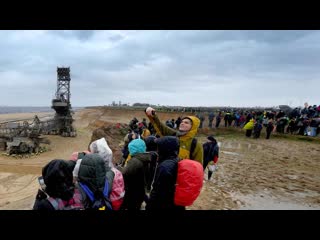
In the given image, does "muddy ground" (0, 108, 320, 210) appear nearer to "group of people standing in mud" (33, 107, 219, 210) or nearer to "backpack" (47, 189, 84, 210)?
"group of people standing in mud" (33, 107, 219, 210)

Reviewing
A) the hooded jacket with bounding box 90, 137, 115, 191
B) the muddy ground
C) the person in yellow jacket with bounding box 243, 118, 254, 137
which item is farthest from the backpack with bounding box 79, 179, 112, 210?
the person in yellow jacket with bounding box 243, 118, 254, 137

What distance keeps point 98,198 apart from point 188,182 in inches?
37.9

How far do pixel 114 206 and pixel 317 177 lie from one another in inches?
300

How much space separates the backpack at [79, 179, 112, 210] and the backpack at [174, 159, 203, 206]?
29.3 inches

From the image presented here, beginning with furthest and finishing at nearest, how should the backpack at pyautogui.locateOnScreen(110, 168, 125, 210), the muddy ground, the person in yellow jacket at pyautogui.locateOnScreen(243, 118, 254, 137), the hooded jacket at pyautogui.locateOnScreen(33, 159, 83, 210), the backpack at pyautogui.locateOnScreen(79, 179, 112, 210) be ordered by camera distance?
the person in yellow jacket at pyautogui.locateOnScreen(243, 118, 254, 137) < the muddy ground < the backpack at pyautogui.locateOnScreen(110, 168, 125, 210) < the backpack at pyautogui.locateOnScreen(79, 179, 112, 210) < the hooded jacket at pyautogui.locateOnScreen(33, 159, 83, 210)

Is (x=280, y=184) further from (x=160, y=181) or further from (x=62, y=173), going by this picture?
(x=62, y=173)

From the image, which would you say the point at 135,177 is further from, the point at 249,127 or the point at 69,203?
the point at 249,127

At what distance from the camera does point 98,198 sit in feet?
7.07

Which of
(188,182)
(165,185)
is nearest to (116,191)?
(165,185)

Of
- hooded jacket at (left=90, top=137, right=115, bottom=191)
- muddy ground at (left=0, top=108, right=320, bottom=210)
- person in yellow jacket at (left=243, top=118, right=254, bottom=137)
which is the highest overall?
hooded jacket at (left=90, top=137, right=115, bottom=191)

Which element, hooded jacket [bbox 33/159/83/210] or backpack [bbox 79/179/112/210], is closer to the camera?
hooded jacket [bbox 33/159/83/210]

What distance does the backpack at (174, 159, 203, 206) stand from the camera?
2178 mm
